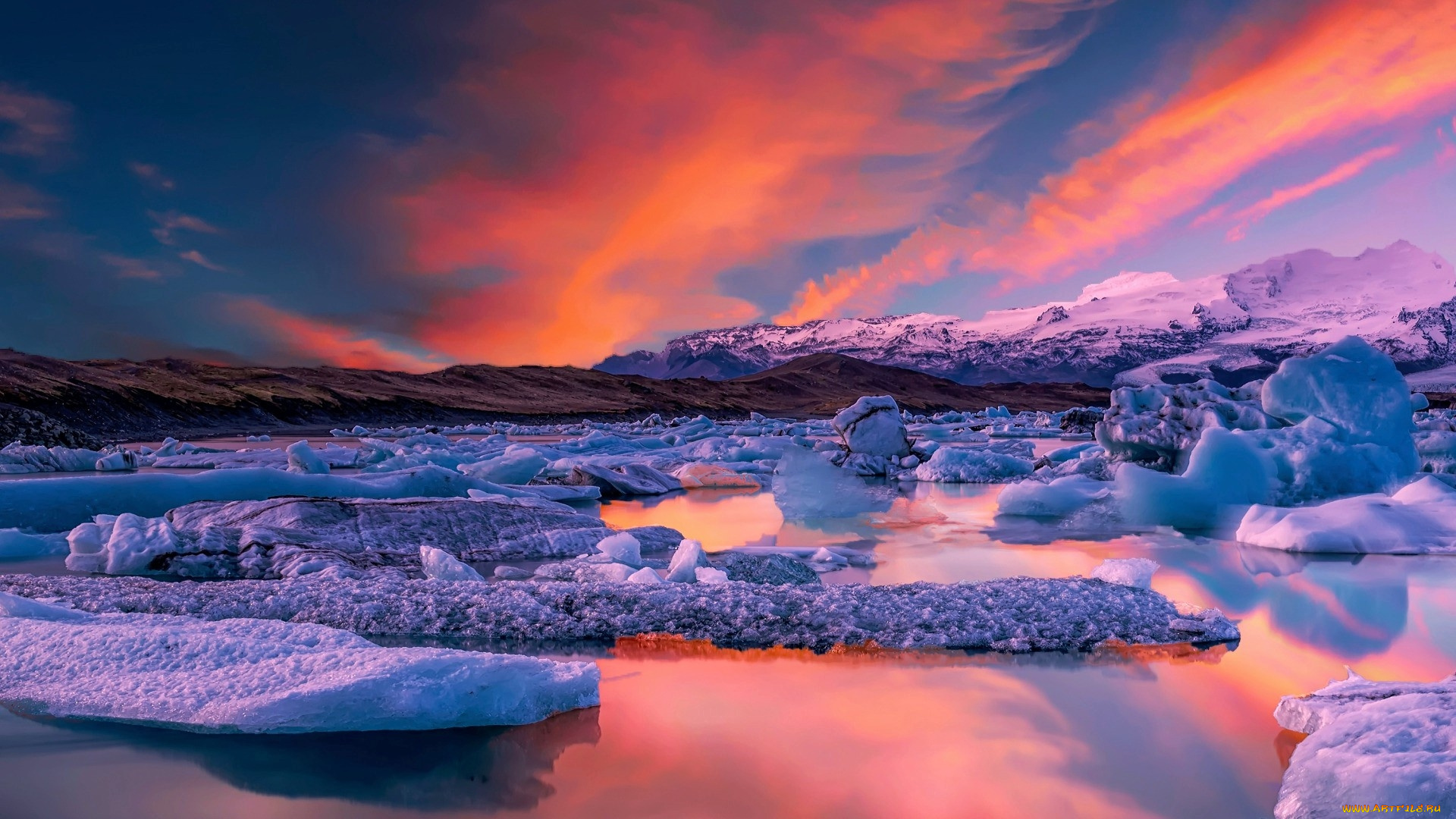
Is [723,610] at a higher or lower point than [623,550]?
lower

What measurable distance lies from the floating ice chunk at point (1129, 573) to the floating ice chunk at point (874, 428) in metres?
8.61

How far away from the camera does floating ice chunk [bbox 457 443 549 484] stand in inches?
374

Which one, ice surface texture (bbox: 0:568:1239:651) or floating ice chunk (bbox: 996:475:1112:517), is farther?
floating ice chunk (bbox: 996:475:1112:517)

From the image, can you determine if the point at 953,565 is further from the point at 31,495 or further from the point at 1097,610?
the point at 31,495

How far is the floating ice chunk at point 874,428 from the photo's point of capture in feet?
41.2

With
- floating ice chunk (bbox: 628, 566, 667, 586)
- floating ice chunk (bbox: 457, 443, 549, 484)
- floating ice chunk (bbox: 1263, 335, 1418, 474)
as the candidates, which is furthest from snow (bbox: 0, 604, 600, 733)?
floating ice chunk (bbox: 1263, 335, 1418, 474)

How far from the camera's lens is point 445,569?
3928mm

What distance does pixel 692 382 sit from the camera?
212 feet

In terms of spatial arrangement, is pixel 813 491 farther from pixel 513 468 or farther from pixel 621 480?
pixel 513 468

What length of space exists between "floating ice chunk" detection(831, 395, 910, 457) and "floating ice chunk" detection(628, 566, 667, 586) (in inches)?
350

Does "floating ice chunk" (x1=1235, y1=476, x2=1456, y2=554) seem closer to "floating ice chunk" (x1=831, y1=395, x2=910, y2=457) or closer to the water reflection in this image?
the water reflection

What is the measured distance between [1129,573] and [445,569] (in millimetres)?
3074


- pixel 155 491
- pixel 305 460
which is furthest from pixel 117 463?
pixel 155 491

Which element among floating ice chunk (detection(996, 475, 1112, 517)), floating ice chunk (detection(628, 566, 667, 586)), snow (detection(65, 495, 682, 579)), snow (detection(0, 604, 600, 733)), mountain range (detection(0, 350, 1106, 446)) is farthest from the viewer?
mountain range (detection(0, 350, 1106, 446))
